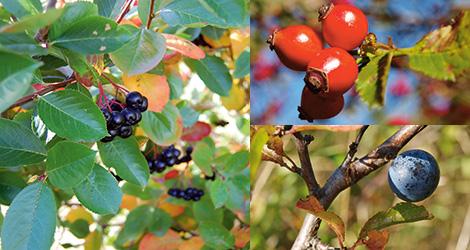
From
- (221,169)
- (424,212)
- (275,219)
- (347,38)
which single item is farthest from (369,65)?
(221,169)

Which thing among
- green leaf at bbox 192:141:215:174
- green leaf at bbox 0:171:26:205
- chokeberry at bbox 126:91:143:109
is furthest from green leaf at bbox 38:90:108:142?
green leaf at bbox 192:141:215:174

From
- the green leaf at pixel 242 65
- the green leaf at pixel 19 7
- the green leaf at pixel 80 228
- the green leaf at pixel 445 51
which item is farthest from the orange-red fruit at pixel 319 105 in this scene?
the green leaf at pixel 80 228

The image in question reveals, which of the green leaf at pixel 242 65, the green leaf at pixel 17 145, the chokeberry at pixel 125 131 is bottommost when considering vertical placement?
the green leaf at pixel 17 145

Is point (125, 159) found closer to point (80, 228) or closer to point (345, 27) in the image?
point (345, 27)

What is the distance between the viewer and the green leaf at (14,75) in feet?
1.57

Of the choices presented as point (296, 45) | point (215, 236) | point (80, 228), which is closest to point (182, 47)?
point (296, 45)

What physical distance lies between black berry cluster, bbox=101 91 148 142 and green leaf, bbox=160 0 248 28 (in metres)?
0.11

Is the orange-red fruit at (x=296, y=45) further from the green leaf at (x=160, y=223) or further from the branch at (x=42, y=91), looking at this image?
the green leaf at (x=160, y=223)

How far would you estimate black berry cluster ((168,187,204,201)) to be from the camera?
4.48 feet

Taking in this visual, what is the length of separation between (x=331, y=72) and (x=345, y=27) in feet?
0.21

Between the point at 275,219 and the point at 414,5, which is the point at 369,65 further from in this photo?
the point at 275,219

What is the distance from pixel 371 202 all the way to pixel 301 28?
0.26 m

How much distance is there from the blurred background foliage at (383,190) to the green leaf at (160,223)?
0.40 meters

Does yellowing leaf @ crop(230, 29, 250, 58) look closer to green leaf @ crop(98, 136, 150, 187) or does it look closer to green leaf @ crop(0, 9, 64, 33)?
green leaf @ crop(98, 136, 150, 187)
